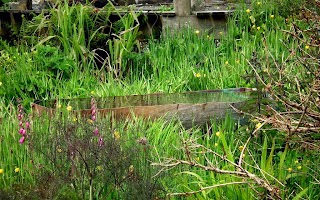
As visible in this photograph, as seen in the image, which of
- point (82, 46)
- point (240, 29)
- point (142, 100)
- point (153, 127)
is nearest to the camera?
point (153, 127)

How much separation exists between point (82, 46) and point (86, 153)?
3402mm

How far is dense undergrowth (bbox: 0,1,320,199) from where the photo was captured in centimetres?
328

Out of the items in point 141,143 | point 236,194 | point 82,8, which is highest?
point 82,8

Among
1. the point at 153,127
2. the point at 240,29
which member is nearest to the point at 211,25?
the point at 240,29

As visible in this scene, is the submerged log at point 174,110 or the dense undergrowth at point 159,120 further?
the submerged log at point 174,110

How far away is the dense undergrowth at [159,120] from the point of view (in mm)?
3281

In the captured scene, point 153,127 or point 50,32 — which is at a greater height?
point 50,32

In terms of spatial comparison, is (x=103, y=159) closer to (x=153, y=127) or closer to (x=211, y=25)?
(x=153, y=127)

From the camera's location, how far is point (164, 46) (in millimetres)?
6848

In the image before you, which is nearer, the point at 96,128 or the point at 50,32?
the point at 96,128

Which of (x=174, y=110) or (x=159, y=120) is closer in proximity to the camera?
(x=159, y=120)

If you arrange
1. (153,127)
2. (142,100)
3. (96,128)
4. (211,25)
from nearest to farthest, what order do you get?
(96,128), (153,127), (142,100), (211,25)

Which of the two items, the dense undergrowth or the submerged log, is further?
the submerged log

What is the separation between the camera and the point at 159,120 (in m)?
4.58
